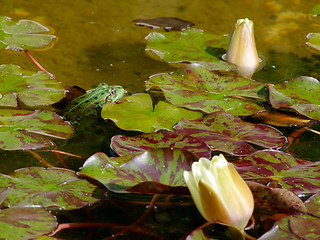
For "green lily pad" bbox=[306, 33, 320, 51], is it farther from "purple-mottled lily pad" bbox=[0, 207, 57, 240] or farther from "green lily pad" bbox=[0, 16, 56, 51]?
"purple-mottled lily pad" bbox=[0, 207, 57, 240]

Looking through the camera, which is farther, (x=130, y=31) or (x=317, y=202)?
(x=130, y=31)

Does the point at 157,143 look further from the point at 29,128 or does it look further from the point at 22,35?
the point at 22,35

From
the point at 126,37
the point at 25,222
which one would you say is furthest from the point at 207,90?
the point at 25,222

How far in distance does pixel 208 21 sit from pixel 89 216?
1686mm

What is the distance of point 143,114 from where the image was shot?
170cm

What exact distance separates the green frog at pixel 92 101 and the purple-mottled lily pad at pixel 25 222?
60 centimetres

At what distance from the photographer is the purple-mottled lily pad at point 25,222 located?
1087mm

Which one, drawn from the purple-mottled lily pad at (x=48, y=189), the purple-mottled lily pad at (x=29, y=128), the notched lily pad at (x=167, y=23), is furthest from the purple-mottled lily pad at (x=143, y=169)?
the notched lily pad at (x=167, y=23)

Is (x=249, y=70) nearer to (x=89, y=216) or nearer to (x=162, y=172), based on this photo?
(x=162, y=172)

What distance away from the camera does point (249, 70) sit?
212cm

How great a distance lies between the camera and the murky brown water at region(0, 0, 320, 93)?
6.82 ft

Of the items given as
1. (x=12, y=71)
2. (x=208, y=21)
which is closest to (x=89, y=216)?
(x=12, y=71)

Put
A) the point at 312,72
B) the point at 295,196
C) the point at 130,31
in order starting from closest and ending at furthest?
the point at 295,196
the point at 312,72
the point at 130,31

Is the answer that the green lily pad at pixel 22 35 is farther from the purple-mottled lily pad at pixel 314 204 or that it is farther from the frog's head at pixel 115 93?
the purple-mottled lily pad at pixel 314 204
